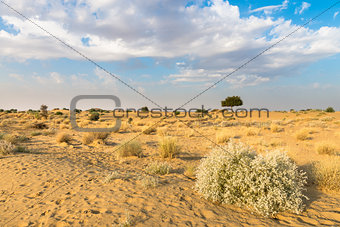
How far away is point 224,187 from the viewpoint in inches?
209

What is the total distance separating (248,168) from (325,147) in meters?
8.02

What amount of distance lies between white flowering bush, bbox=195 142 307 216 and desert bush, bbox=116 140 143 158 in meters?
5.64

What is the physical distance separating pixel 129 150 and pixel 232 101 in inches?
1738

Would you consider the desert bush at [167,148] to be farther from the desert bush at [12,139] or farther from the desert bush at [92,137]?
the desert bush at [12,139]

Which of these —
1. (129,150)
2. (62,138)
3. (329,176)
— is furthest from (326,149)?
(62,138)

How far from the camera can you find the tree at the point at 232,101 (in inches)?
1998

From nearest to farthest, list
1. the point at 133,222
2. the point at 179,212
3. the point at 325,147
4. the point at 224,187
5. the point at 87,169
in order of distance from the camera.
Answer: the point at 133,222
the point at 179,212
the point at 224,187
the point at 87,169
the point at 325,147

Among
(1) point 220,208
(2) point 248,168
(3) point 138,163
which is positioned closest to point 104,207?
(1) point 220,208

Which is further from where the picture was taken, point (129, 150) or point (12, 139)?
point (12, 139)

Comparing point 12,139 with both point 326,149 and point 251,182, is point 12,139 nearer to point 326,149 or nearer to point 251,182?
point 251,182

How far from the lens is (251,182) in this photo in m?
4.93

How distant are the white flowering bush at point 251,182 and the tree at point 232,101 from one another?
47.1 m

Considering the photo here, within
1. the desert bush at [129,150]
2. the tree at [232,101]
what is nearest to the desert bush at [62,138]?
the desert bush at [129,150]

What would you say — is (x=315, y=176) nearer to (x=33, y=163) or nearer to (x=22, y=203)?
(x=22, y=203)
